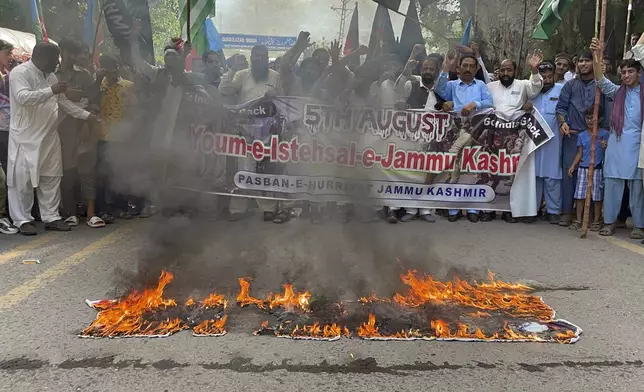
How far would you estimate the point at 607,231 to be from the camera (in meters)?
5.97

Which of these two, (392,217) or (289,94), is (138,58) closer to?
(289,94)

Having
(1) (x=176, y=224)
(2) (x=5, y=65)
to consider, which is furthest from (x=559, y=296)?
(2) (x=5, y=65)

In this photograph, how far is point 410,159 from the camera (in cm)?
648

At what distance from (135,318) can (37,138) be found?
10.4 feet

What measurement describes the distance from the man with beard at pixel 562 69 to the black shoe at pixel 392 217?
2.77 meters

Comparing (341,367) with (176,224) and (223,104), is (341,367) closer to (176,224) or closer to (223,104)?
(176,224)

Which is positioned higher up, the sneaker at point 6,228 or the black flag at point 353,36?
the black flag at point 353,36

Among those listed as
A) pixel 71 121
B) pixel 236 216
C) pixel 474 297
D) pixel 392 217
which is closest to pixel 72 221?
pixel 71 121

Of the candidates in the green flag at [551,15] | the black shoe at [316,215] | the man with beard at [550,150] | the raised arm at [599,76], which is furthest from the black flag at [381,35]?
the raised arm at [599,76]

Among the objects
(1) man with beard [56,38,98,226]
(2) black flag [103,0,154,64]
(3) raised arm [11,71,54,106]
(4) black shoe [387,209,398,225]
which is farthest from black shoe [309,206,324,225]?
(2) black flag [103,0,154,64]

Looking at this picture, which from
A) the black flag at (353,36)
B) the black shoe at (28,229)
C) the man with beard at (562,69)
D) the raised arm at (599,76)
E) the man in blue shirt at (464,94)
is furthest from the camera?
the black flag at (353,36)

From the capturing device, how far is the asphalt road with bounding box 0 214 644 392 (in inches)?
104

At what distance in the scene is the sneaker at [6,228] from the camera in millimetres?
5529

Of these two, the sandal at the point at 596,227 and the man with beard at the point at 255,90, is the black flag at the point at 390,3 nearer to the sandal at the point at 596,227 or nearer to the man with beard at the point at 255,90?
the man with beard at the point at 255,90
